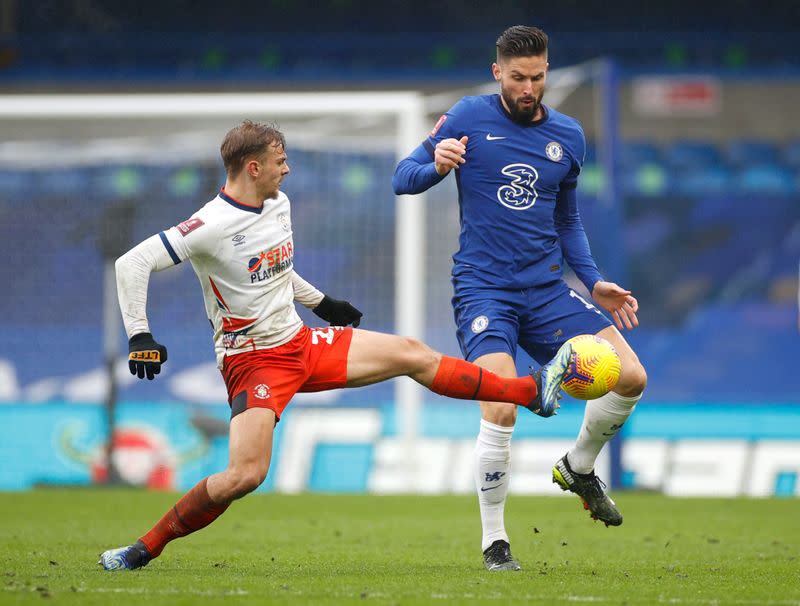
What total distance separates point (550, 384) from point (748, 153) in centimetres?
1550

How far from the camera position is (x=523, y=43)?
5797mm

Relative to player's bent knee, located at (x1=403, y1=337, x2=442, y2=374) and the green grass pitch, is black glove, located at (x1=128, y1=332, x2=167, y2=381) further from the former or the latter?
player's bent knee, located at (x1=403, y1=337, x2=442, y2=374)

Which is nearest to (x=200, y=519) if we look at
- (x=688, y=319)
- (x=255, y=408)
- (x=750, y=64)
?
(x=255, y=408)

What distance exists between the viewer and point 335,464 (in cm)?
1277

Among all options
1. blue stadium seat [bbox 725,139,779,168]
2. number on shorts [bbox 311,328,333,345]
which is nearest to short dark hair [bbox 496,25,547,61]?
number on shorts [bbox 311,328,333,345]

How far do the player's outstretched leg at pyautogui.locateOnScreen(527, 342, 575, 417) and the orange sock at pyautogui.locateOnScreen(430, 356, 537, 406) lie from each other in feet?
0.13

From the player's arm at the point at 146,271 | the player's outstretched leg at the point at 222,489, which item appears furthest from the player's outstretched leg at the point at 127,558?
the player's arm at the point at 146,271

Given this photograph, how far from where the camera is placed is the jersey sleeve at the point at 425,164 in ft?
19.0

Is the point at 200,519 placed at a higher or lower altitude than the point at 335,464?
higher

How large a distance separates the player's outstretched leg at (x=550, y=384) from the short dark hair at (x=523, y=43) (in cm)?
152

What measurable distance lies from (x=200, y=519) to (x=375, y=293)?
24.5 feet

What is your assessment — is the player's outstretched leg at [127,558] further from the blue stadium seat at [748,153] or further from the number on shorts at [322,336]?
the blue stadium seat at [748,153]

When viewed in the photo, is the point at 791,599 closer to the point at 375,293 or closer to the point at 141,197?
the point at 375,293

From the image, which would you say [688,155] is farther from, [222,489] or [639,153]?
[222,489]
